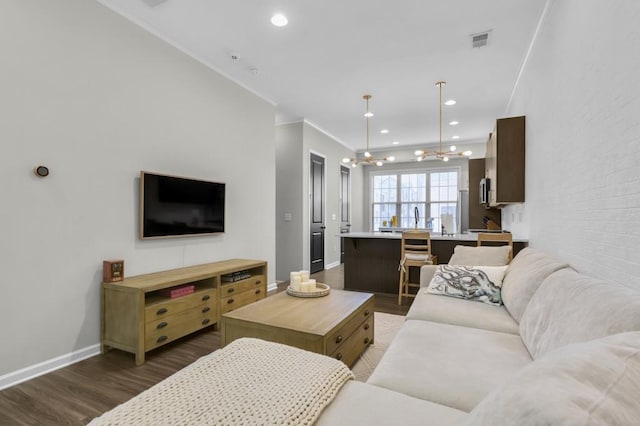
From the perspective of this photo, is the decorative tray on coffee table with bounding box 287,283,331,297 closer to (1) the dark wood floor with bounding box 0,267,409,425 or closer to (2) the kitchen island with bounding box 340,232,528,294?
(1) the dark wood floor with bounding box 0,267,409,425

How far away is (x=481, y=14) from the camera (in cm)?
288

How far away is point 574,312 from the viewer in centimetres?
131

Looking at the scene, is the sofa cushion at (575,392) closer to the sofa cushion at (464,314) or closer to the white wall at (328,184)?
the sofa cushion at (464,314)

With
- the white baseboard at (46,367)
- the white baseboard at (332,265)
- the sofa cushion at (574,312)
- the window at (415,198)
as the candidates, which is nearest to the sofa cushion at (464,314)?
the sofa cushion at (574,312)

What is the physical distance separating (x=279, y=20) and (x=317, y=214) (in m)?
3.80

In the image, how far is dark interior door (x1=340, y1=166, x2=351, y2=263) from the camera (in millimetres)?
7570

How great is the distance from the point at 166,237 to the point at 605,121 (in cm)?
344

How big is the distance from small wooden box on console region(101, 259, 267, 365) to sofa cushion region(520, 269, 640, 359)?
259 centimetres

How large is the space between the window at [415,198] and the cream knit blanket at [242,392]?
7059mm

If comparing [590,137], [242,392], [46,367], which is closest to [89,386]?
[46,367]

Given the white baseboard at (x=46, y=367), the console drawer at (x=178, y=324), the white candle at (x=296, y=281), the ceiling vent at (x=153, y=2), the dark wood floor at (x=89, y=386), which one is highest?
the ceiling vent at (x=153, y=2)

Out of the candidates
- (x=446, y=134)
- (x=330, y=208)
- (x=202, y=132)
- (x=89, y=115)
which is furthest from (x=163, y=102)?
(x=446, y=134)

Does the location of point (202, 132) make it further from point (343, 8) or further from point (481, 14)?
point (481, 14)

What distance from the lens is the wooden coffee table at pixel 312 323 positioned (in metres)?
1.94
